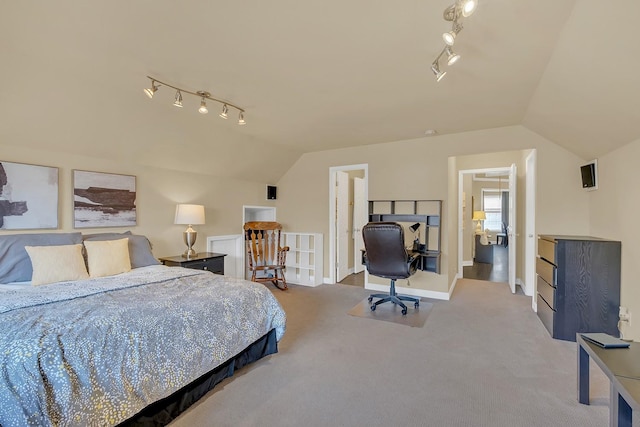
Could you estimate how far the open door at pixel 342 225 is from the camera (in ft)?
17.5

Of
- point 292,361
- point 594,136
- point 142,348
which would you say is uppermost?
point 594,136

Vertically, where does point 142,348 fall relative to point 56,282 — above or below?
below

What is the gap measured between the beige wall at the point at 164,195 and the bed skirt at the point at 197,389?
217 centimetres

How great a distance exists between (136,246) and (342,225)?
334 cm

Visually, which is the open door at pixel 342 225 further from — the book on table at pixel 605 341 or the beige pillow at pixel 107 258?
the book on table at pixel 605 341

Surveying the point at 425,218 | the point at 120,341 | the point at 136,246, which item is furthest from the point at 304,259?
the point at 120,341

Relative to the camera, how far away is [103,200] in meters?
3.27

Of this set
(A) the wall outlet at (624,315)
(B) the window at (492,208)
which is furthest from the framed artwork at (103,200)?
(B) the window at (492,208)

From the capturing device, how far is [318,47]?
6.72 feet

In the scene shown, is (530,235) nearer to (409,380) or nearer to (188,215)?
(409,380)

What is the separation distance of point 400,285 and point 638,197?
9.34 feet

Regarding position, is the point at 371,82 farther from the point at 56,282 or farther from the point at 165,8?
the point at 56,282

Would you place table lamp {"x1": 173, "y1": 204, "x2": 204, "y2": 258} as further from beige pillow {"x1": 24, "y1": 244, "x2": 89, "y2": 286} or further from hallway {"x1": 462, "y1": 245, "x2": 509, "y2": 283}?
hallway {"x1": 462, "y1": 245, "x2": 509, "y2": 283}

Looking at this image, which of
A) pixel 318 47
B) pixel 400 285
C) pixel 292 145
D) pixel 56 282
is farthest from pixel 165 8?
pixel 400 285
